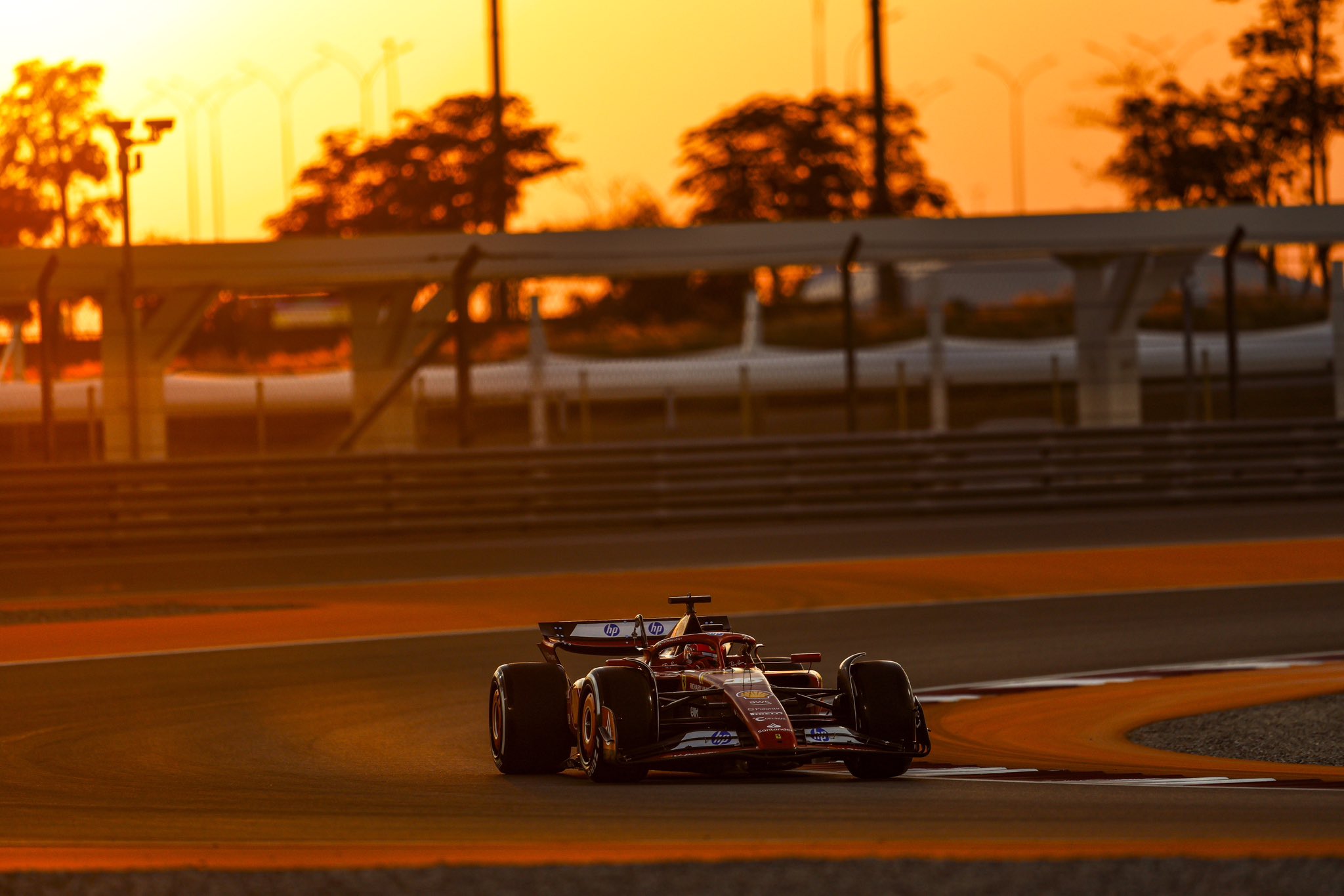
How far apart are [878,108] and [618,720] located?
30.5m

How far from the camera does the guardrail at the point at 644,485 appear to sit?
19328 millimetres

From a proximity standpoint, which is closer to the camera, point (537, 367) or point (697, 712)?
point (697, 712)

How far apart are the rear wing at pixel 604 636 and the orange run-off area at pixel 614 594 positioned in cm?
537

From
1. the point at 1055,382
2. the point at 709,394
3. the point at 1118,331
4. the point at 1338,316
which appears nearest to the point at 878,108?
the point at 709,394

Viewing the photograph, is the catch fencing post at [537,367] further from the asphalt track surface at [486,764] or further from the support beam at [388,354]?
the asphalt track surface at [486,764]

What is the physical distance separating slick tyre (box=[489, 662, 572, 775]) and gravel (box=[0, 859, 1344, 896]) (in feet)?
8.76

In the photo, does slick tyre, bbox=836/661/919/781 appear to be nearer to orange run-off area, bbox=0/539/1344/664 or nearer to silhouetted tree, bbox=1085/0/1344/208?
orange run-off area, bbox=0/539/1344/664

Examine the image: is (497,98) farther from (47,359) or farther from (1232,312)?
(1232,312)

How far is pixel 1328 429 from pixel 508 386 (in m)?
9.80

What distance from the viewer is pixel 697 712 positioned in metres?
7.82

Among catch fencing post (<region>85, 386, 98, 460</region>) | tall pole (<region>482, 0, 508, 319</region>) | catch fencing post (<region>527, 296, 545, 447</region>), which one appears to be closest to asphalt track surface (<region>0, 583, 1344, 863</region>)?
catch fencing post (<region>527, 296, 545, 447</region>)

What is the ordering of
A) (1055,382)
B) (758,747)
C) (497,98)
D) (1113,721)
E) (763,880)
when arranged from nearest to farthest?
(763,880) < (758,747) < (1113,721) < (1055,382) < (497,98)

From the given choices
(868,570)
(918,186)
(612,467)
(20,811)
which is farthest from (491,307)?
(20,811)

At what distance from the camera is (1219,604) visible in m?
14.5
